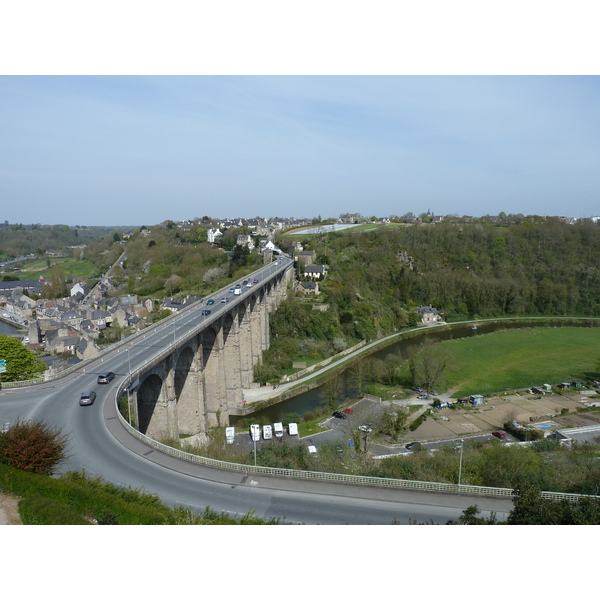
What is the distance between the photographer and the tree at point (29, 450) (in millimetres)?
12086

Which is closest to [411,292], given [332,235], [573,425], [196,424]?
[332,235]

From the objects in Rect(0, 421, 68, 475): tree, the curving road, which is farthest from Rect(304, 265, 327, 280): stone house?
Rect(0, 421, 68, 475): tree

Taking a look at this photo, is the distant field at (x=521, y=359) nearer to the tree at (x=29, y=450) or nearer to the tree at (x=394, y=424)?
the tree at (x=394, y=424)

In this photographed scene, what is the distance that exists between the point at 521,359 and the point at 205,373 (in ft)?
111

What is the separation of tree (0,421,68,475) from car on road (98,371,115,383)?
684 cm

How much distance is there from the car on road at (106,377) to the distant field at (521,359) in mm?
27601

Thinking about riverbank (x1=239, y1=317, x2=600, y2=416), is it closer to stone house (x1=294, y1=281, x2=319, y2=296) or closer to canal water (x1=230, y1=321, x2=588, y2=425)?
canal water (x1=230, y1=321, x2=588, y2=425)

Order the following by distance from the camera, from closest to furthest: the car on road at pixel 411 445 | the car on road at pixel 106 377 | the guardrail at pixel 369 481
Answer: the guardrail at pixel 369 481, the car on road at pixel 106 377, the car on road at pixel 411 445

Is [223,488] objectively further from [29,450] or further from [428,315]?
[428,315]

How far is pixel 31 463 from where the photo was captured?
1209 cm

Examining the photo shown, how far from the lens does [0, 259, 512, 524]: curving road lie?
12156mm

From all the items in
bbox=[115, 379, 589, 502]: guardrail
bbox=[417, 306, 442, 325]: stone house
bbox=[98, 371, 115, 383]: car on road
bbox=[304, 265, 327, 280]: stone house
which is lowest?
bbox=[417, 306, 442, 325]: stone house

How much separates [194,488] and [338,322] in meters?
41.0

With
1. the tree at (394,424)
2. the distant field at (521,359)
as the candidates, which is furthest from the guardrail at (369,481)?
the distant field at (521,359)
